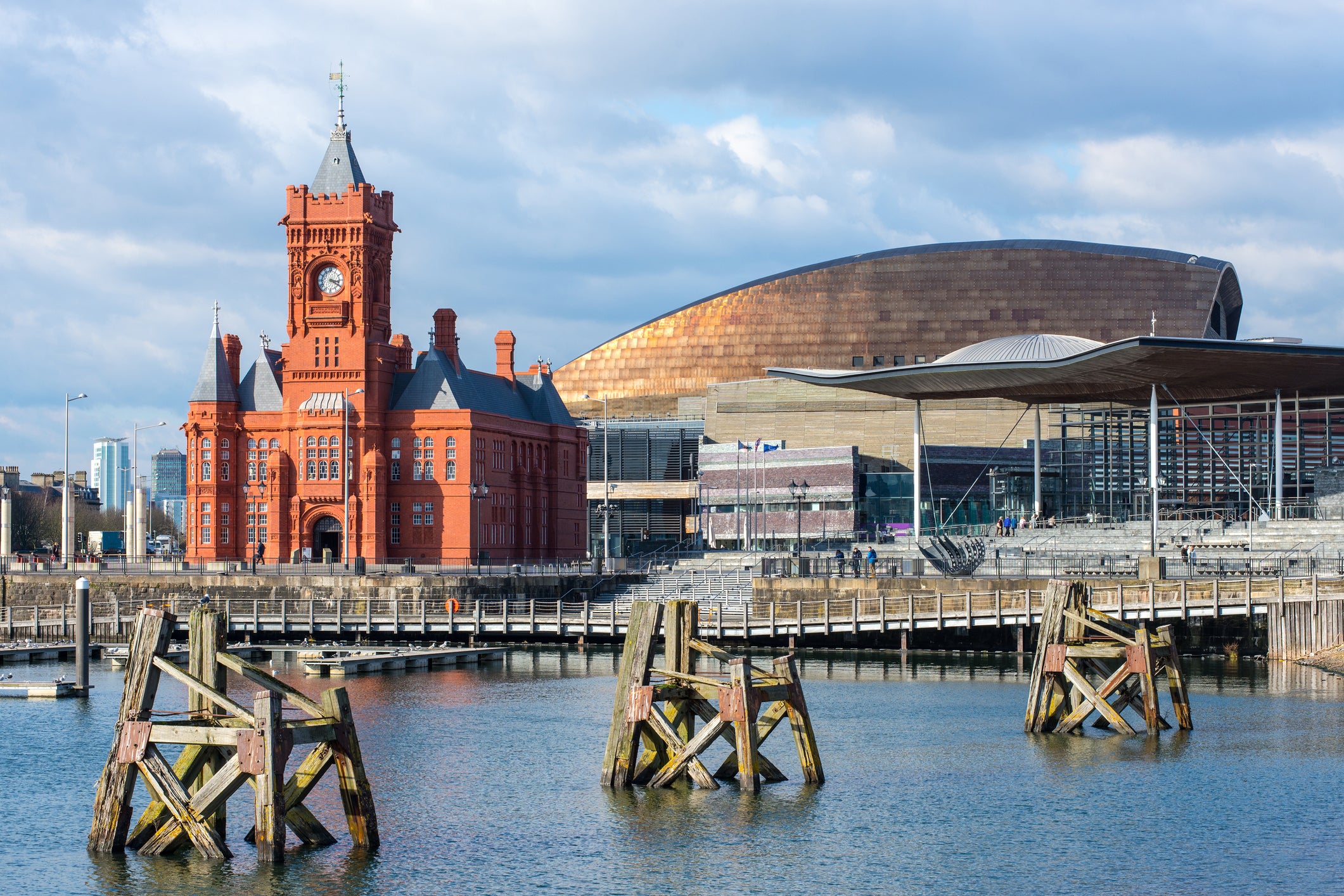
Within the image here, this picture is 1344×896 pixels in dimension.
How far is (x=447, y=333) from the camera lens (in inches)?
3674

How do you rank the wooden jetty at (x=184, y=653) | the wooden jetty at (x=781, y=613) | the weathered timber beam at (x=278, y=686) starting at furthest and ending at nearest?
the wooden jetty at (x=184, y=653) < the wooden jetty at (x=781, y=613) < the weathered timber beam at (x=278, y=686)

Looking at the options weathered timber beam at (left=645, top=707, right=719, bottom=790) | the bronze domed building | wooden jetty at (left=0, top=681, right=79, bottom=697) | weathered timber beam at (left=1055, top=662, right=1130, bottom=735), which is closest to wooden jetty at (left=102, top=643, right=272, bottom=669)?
wooden jetty at (left=0, top=681, right=79, bottom=697)

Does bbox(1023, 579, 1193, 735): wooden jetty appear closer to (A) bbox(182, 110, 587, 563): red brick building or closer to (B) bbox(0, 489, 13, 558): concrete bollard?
(A) bbox(182, 110, 587, 563): red brick building

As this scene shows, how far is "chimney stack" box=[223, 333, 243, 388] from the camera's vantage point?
9288cm

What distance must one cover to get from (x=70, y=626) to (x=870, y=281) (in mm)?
82942

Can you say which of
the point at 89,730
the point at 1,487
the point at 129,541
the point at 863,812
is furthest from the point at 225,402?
the point at 863,812

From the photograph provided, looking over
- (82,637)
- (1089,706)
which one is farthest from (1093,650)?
(82,637)

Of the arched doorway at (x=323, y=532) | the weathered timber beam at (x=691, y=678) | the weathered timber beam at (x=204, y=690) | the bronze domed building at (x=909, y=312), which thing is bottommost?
the weathered timber beam at (x=691, y=678)

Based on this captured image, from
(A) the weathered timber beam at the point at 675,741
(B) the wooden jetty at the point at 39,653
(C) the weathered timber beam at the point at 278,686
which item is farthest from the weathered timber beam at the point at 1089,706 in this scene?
(B) the wooden jetty at the point at 39,653

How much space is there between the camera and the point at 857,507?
348 feet

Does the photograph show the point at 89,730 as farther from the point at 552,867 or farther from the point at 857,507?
the point at 857,507

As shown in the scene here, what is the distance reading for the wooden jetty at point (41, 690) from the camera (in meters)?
51.2

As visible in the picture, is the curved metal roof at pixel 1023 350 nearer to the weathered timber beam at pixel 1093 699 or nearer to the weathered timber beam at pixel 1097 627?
the weathered timber beam at pixel 1097 627

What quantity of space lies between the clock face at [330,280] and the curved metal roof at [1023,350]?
3068 cm
